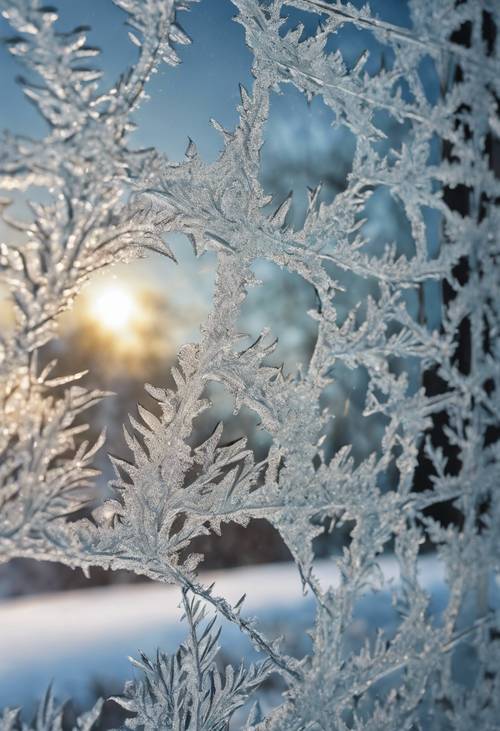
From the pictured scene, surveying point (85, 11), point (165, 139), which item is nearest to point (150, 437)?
point (165, 139)

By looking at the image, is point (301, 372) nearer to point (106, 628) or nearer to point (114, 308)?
point (114, 308)

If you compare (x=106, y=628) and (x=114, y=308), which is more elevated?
(x=114, y=308)

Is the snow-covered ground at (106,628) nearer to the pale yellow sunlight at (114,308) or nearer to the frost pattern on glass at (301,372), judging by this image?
the frost pattern on glass at (301,372)

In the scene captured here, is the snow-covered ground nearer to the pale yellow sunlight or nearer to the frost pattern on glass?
the frost pattern on glass

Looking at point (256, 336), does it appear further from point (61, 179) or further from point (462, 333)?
point (462, 333)

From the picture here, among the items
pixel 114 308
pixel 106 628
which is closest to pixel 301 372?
pixel 114 308

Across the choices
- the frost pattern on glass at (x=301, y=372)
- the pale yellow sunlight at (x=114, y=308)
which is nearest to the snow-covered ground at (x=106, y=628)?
the frost pattern on glass at (x=301, y=372)
